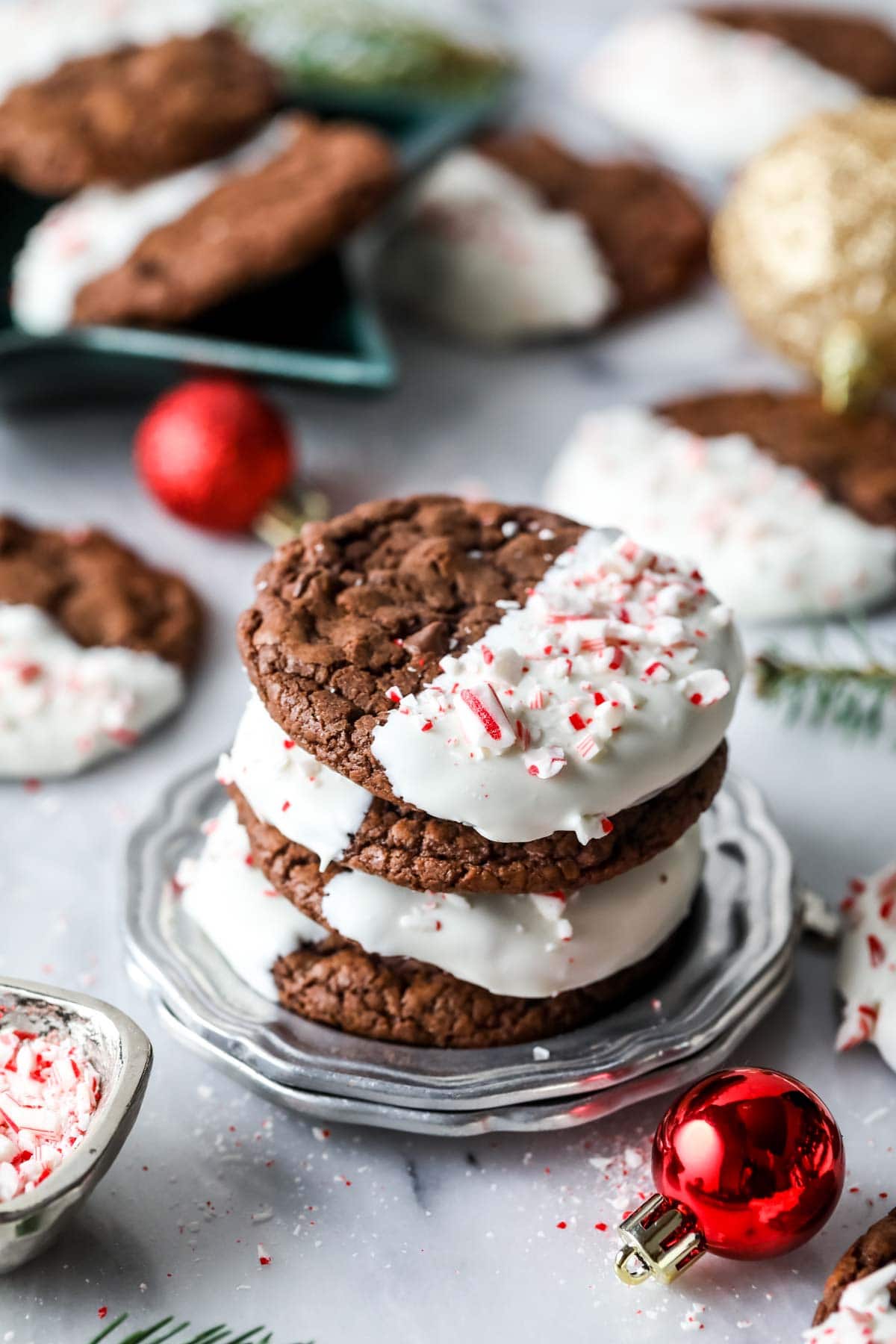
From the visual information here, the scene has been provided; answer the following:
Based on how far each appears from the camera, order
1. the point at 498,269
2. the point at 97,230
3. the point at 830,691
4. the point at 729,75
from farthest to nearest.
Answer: the point at 729,75, the point at 498,269, the point at 97,230, the point at 830,691

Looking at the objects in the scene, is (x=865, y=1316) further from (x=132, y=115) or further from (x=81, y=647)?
(x=132, y=115)

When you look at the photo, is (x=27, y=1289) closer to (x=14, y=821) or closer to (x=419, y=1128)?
(x=419, y=1128)

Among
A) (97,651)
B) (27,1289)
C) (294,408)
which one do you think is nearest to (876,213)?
(294,408)

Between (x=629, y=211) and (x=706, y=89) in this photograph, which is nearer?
(x=629, y=211)

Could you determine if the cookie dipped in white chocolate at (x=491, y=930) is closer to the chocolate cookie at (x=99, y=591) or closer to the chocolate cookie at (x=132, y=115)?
the chocolate cookie at (x=99, y=591)

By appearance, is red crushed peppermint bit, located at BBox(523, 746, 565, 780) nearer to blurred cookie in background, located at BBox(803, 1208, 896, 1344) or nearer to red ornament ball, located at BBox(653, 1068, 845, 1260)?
red ornament ball, located at BBox(653, 1068, 845, 1260)

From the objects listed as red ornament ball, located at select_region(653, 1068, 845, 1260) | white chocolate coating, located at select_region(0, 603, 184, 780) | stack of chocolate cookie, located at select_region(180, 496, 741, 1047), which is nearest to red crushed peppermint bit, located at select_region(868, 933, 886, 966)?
stack of chocolate cookie, located at select_region(180, 496, 741, 1047)

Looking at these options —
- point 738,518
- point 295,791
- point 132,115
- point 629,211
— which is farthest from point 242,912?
point 629,211

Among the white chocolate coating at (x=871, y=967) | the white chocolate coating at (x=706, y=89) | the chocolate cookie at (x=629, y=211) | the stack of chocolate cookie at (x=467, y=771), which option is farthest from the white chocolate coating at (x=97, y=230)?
the white chocolate coating at (x=871, y=967)
